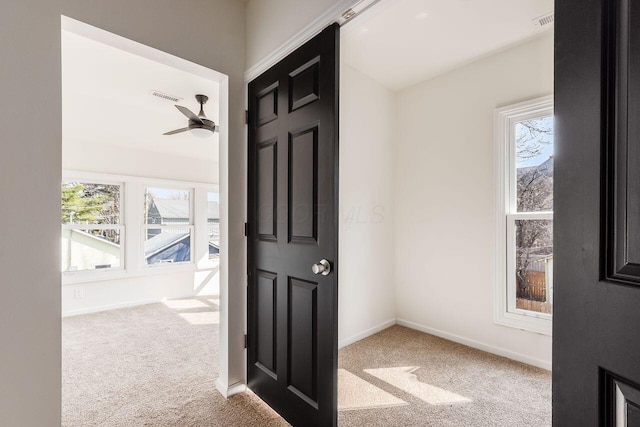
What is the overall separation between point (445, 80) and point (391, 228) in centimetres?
168

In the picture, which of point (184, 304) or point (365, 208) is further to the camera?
point (184, 304)

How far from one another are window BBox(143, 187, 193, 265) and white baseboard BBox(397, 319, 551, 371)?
12.3 ft

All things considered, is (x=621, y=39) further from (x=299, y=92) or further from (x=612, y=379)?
(x=299, y=92)

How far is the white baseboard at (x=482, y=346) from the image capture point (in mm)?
2604

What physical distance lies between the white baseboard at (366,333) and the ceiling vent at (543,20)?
3.08 meters

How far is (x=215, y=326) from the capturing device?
3.65 m

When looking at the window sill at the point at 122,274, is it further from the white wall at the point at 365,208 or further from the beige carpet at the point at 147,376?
the white wall at the point at 365,208

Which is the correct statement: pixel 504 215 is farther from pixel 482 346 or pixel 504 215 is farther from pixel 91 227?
pixel 91 227

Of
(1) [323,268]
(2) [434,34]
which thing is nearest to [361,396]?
(1) [323,268]

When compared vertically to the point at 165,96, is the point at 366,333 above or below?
below

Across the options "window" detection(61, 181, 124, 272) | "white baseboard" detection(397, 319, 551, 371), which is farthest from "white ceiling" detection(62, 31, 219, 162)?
"white baseboard" detection(397, 319, 551, 371)

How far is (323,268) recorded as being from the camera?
1537 mm

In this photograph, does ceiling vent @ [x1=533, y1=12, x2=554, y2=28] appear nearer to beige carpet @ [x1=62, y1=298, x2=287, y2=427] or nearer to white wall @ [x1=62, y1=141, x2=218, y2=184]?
beige carpet @ [x1=62, y1=298, x2=287, y2=427]

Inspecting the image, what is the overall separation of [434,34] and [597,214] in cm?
250
